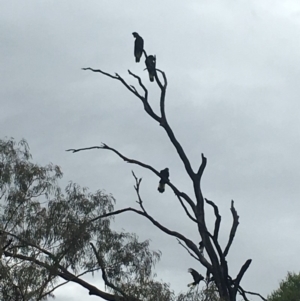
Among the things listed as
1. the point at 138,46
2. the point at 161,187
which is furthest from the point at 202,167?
the point at 138,46

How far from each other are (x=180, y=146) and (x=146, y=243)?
6.72 ft

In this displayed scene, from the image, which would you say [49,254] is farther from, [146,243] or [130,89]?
[130,89]

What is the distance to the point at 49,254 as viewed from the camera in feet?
41.4

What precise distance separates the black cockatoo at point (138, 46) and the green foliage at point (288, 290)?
9.09m

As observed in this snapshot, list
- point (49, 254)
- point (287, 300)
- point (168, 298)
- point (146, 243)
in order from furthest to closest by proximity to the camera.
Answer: point (287, 300), point (146, 243), point (49, 254), point (168, 298)

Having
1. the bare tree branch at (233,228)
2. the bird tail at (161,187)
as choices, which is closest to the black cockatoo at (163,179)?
the bird tail at (161,187)

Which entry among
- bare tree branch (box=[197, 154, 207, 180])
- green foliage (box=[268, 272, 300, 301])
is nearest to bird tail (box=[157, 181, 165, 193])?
bare tree branch (box=[197, 154, 207, 180])

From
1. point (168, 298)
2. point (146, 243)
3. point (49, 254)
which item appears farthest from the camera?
point (146, 243)

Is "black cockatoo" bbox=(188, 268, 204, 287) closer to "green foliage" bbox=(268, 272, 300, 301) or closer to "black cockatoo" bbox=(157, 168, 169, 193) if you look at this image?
"black cockatoo" bbox=(157, 168, 169, 193)

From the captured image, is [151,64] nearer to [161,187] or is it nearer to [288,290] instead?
[161,187]

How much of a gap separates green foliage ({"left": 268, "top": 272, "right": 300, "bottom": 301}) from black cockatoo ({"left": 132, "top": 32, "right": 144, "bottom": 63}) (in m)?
9.09

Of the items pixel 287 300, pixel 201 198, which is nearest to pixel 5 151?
pixel 201 198

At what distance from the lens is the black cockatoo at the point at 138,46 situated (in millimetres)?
13625

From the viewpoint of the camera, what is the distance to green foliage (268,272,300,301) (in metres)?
19.5
